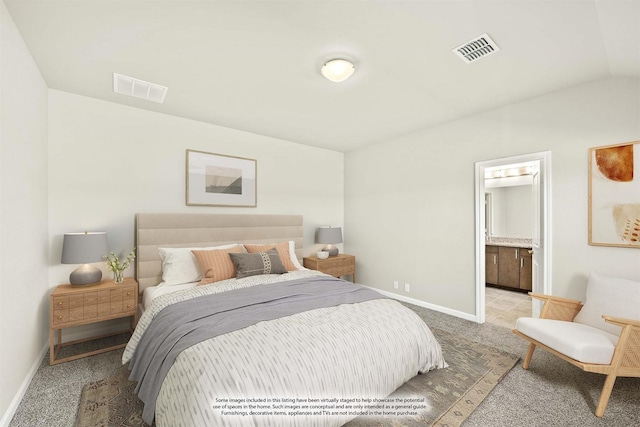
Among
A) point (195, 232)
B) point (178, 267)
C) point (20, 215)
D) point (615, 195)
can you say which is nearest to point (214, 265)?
point (178, 267)

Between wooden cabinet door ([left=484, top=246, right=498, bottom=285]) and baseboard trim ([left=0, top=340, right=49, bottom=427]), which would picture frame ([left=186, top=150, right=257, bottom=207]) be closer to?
baseboard trim ([left=0, top=340, right=49, bottom=427])

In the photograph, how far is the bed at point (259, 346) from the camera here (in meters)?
1.40

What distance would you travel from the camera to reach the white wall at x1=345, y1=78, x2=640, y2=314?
258 cm

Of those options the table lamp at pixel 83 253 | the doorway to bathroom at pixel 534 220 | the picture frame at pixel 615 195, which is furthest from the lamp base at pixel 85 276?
the picture frame at pixel 615 195

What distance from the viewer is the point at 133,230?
10.4ft

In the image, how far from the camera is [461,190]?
3.63m

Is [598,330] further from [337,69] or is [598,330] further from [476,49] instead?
[337,69]

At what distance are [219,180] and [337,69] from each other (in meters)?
2.30

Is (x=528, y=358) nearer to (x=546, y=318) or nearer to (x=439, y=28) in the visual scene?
(x=546, y=318)

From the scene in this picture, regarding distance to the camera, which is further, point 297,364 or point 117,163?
point 117,163

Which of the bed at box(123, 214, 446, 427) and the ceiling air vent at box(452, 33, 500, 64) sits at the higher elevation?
the ceiling air vent at box(452, 33, 500, 64)

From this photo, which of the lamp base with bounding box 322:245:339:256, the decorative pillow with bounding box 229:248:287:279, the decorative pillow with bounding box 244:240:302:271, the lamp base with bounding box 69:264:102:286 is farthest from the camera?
the lamp base with bounding box 322:245:339:256

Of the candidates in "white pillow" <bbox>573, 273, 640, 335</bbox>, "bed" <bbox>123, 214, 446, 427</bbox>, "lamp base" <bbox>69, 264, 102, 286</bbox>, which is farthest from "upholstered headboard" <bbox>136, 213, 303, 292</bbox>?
"white pillow" <bbox>573, 273, 640, 335</bbox>

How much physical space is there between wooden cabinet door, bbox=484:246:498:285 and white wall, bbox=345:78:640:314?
1972 millimetres
